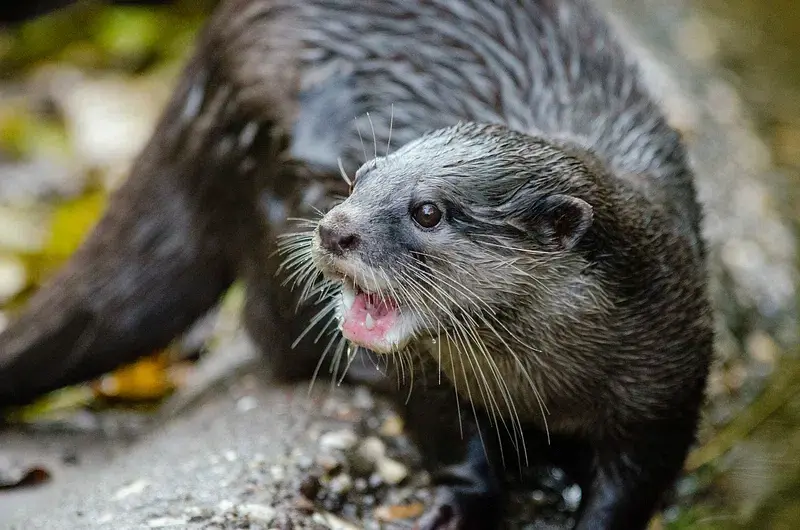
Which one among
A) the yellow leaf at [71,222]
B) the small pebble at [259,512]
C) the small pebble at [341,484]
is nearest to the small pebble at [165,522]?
the small pebble at [259,512]

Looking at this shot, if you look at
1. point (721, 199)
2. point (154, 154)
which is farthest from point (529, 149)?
point (721, 199)

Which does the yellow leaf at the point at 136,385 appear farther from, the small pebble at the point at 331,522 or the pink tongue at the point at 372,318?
the pink tongue at the point at 372,318

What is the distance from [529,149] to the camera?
6.44ft

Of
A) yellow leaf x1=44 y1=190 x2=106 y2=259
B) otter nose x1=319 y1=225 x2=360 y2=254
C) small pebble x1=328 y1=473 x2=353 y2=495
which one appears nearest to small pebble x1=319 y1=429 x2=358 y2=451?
small pebble x1=328 y1=473 x2=353 y2=495

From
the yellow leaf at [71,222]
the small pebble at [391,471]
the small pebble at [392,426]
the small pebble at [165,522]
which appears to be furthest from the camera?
the yellow leaf at [71,222]

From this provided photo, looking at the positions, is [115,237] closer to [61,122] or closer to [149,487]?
[149,487]

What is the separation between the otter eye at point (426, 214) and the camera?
1.88 m

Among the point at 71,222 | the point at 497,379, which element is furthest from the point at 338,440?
the point at 71,222

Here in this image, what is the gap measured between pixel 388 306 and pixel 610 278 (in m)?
0.41

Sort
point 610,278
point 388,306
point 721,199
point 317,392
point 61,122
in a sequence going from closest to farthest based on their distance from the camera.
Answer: point 388,306
point 610,278
point 317,392
point 721,199
point 61,122

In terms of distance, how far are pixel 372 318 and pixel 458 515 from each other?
63cm

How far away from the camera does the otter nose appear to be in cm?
181

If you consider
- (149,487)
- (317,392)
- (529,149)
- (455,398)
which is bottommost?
(149,487)

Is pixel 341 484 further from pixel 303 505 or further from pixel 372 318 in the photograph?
pixel 372 318
